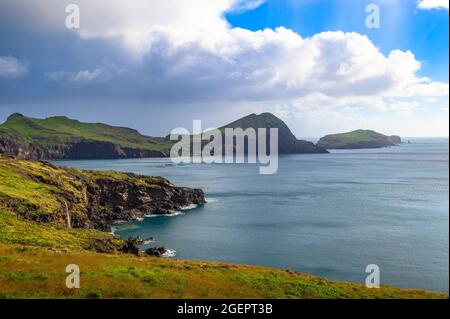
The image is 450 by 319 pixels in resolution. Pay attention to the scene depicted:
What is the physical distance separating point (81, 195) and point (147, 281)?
101m

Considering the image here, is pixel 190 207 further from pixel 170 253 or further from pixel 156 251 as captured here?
pixel 156 251

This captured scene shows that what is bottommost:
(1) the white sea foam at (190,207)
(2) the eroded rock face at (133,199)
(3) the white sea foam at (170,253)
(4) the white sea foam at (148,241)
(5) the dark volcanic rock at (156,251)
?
(3) the white sea foam at (170,253)

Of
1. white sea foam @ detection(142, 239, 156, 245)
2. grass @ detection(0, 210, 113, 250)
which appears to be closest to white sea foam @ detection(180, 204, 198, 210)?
white sea foam @ detection(142, 239, 156, 245)

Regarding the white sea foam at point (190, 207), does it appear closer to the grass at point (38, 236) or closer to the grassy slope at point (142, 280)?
the grass at point (38, 236)

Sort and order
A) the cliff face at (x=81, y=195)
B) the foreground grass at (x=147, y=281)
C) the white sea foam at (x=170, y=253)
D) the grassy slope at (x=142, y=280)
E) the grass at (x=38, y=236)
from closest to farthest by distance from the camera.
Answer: the foreground grass at (x=147, y=281) → the grassy slope at (x=142, y=280) → the grass at (x=38, y=236) → the cliff face at (x=81, y=195) → the white sea foam at (x=170, y=253)

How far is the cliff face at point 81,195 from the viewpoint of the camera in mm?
94625

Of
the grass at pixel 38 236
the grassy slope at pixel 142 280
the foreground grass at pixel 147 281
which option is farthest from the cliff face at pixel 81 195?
the foreground grass at pixel 147 281

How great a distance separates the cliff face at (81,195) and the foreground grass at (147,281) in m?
44.9

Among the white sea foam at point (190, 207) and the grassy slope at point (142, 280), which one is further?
the white sea foam at point (190, 207)

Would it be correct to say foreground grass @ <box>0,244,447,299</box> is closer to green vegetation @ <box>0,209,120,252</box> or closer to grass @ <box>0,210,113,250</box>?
grass @ <box>0,210,113,250</box>

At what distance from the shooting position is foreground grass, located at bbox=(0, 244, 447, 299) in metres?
35.2

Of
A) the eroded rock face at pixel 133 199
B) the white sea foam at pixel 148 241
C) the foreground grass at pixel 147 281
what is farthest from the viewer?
the eroded rock face at pixel 133 199

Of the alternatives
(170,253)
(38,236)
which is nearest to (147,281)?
(38,236)
